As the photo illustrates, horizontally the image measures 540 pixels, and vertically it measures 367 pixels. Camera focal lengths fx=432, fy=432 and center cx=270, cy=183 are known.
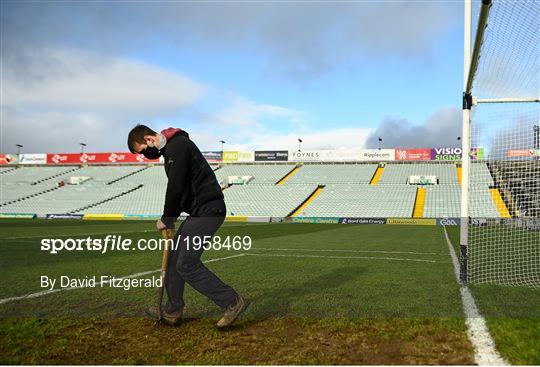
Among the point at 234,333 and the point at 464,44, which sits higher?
the point at 464,44

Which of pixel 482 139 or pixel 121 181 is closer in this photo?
pixel 482 139

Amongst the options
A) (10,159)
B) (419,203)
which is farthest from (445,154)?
(10,159)

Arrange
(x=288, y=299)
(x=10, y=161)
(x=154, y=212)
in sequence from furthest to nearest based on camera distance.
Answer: (x=10, y=161) → (x=154, y=212) → (x=288, y=299)

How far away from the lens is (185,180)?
428 centimetres

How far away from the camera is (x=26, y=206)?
48.0 meters

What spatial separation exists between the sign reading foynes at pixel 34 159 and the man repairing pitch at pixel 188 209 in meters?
69.5

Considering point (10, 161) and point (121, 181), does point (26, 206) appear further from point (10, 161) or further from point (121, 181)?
point (10, 161)

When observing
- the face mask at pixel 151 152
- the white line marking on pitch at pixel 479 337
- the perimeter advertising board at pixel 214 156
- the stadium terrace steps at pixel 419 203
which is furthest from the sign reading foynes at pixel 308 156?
the face mask at pixel 151 152

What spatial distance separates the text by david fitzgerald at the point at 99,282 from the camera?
642 centimetres

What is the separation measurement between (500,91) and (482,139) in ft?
2.75

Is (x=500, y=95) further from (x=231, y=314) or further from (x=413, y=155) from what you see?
(x=413, y=155)

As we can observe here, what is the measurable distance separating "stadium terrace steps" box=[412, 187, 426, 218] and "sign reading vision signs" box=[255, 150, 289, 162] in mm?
19037

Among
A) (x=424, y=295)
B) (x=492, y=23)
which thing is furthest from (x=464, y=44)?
(x=424, y=295)

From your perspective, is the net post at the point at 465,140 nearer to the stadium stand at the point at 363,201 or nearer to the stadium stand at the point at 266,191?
the stadium stand at the point at 266,191
